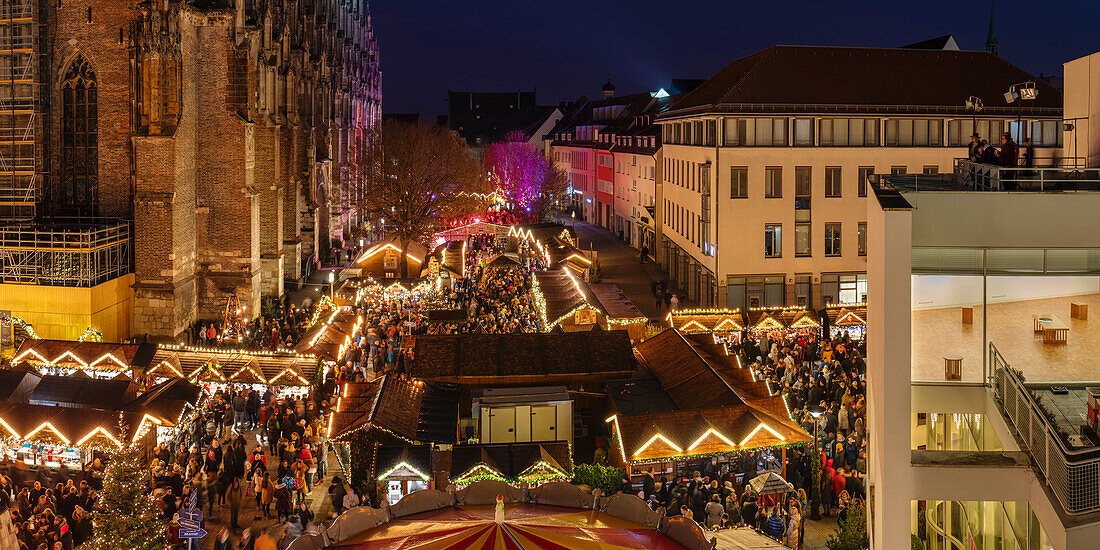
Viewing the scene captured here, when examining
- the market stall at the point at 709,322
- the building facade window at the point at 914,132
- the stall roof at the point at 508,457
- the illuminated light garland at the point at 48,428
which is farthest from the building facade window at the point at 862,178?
the illuminated light garland at the point at 48,428

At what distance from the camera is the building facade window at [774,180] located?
38781 mm

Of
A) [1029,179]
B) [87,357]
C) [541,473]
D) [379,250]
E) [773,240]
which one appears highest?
[1029,179]

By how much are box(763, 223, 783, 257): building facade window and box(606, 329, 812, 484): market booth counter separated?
1842 centimetres

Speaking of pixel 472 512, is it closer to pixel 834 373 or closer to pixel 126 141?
pixel 834 373

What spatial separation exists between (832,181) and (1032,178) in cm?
2679

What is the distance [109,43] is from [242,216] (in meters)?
7.13

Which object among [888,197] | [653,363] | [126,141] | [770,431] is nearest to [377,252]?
→ [126,141]

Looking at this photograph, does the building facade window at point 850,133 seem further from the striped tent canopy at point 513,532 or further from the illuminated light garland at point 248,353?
the striped tent canopy at point 513,532

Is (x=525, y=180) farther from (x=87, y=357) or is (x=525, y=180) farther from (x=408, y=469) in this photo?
(x=408, y=469)

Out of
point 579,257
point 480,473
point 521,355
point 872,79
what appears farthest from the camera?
point 579,257

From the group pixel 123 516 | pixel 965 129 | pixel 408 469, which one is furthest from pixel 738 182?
pixel 123 516

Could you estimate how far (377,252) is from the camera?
47.3 meters

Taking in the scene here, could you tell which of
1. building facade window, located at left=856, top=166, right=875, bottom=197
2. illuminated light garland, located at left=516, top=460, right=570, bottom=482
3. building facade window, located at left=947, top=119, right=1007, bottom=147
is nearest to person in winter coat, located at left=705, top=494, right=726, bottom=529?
illuminated light garland, located at left=516, top=460, right=570, bottom=482

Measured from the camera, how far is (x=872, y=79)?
40156 millimetres
